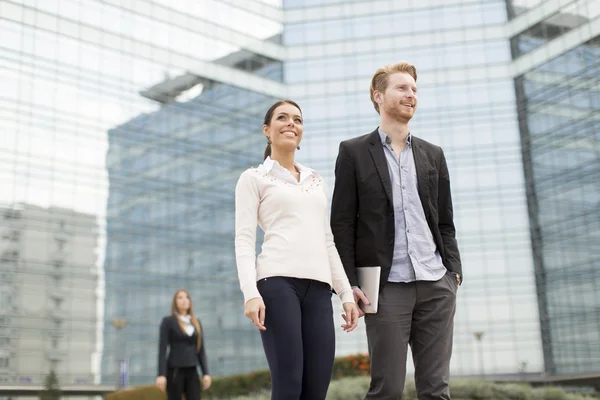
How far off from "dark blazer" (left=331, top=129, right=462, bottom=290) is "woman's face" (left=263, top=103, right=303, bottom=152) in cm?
30

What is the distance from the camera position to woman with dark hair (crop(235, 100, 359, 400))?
10.8 feet

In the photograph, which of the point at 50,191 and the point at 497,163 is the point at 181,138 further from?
the point at 497,163

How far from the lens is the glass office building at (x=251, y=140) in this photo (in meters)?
35.4

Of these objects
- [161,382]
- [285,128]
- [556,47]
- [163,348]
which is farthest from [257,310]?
[556,47]

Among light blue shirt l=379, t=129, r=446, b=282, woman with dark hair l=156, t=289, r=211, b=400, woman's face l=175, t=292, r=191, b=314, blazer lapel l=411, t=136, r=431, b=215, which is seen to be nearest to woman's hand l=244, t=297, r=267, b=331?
light blue shirt l=379, t=129, r=446, b=282

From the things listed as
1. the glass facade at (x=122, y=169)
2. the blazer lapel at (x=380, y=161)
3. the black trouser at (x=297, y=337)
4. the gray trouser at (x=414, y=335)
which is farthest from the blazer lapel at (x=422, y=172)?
the glass facade at (x=122, y=169)

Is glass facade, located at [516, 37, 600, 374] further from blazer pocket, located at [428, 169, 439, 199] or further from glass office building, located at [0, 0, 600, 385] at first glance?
blazer pocket, located at [428, 169, 439, 199]

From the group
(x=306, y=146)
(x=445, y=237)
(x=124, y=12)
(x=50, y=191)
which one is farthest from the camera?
(x=306, y=146)

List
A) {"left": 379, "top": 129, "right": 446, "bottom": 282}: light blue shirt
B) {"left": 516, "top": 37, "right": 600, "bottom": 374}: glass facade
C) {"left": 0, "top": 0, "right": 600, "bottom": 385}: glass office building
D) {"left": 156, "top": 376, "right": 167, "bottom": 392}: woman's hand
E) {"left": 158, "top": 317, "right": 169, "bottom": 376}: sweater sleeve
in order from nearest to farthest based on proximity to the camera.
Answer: {"left": 379, "top": 129, "right": 446, "bottom": 282}: light blue shirt < {"left": 156, "top": 376, "right": 167, "bottom": 392}: woman's hand < {"left": 158, "top": 317, "right": 169, "bottom": 376}: sweater sleeve < {"left": 0, "top": 0, "right": 600, "bottom": 385}: glass office building < {"left": 516, "top": 37, "right": 600, "bottom": 374}: glass facade

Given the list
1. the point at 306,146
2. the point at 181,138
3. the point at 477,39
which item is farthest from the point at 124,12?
the point at 477,39

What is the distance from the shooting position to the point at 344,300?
357cm

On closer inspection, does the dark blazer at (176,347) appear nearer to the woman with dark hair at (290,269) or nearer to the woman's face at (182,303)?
the woman's face at (182,303)

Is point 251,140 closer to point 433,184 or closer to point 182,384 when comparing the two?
point 182,384

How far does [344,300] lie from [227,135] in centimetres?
4009
